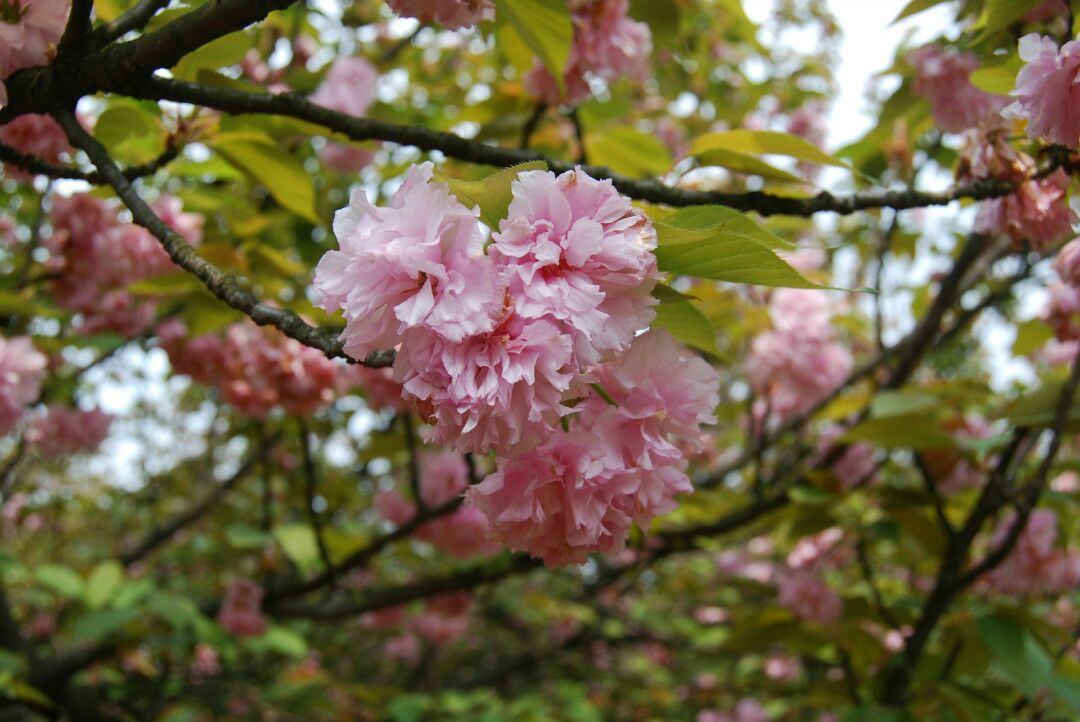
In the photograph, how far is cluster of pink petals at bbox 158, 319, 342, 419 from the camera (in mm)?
2221

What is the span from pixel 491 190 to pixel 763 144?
0.62 meters

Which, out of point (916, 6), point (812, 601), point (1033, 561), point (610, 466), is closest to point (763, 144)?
point (916, 6)

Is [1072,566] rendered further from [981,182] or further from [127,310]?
[127,310]

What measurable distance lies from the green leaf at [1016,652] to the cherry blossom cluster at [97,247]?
2.59 m

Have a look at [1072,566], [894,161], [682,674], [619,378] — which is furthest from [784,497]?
[682,674]

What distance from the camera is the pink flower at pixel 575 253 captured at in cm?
75

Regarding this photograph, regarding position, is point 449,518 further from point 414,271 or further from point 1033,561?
point 414,271

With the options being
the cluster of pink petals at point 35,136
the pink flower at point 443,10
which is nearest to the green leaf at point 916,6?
the pink flower at point 443,10

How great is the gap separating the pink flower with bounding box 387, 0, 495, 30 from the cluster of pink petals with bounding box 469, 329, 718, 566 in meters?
0.55

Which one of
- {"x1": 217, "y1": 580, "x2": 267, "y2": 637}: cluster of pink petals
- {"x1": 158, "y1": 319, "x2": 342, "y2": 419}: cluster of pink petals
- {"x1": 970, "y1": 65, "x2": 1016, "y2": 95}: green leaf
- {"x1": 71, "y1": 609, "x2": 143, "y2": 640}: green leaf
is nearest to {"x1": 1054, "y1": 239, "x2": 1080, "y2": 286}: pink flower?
{"x1": 970, "y1": 65, "x2": 1016, "y2": 95}: green leaf

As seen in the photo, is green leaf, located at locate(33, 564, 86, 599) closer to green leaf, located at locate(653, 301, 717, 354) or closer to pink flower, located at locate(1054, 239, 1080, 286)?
green leaf, located at locate(653, 301, 717, 354)

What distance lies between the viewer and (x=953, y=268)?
2629 millimetres

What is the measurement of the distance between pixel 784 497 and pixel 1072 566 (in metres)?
1.54

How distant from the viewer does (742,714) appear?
473 centimetres
